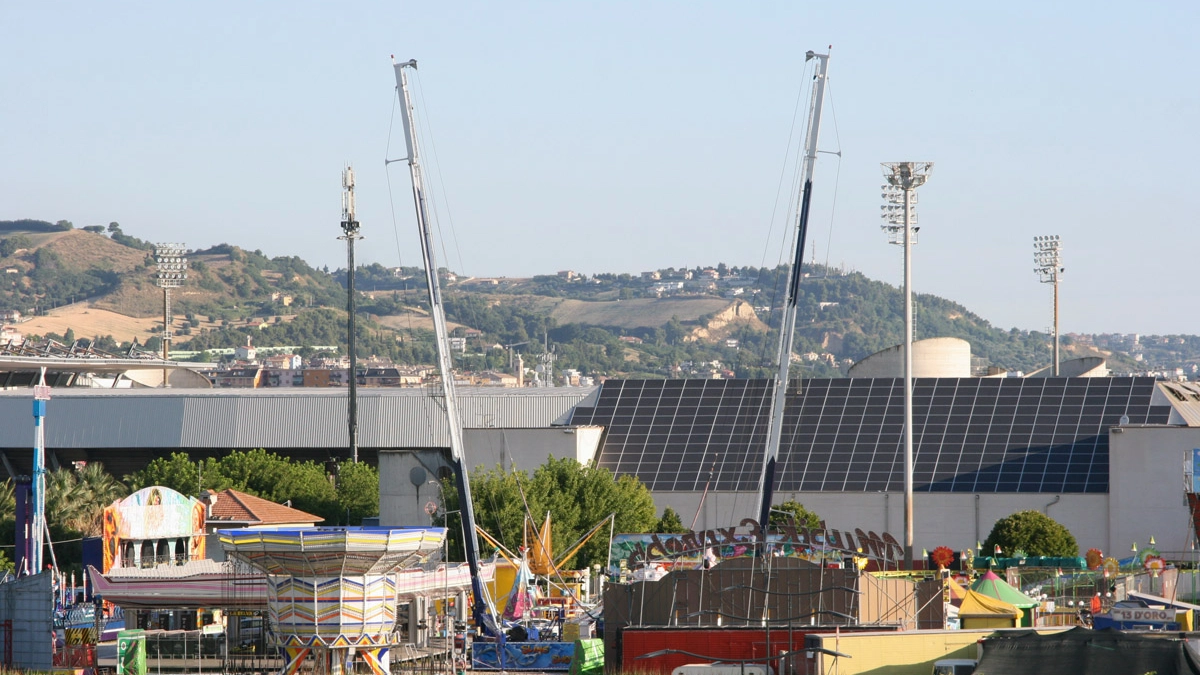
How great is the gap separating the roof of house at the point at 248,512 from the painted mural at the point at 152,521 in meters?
4.07

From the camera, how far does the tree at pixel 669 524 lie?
6306cm

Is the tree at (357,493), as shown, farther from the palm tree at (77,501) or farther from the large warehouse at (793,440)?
the palm tree at (77,501)

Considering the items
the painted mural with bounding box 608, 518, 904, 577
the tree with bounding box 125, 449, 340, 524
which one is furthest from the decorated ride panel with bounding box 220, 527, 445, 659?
the tree with bounding box 125, 449, 340, 524

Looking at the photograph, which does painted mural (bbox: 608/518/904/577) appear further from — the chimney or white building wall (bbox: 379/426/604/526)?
white building wall (bbox: 379/426/604/526)

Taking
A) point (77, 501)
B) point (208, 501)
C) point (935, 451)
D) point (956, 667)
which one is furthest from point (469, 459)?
point (956, 667)

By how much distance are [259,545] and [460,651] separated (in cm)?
1041

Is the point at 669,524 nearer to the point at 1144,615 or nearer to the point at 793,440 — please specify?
the point at 793,440

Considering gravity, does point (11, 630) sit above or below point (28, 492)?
below

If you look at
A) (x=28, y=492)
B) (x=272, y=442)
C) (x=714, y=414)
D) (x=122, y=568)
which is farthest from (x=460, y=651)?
(x=272, y=442)

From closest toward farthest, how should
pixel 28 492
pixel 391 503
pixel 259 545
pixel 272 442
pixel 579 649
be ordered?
pixel 259 545 < pixel 579 649 < pixel 28 492 < pixel 391 503 < pixel 272 442

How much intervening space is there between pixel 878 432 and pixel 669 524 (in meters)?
11.6

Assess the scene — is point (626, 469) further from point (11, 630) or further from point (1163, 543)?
point (11, 630)

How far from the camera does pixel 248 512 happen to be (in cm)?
5688

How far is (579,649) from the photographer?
124 ft
